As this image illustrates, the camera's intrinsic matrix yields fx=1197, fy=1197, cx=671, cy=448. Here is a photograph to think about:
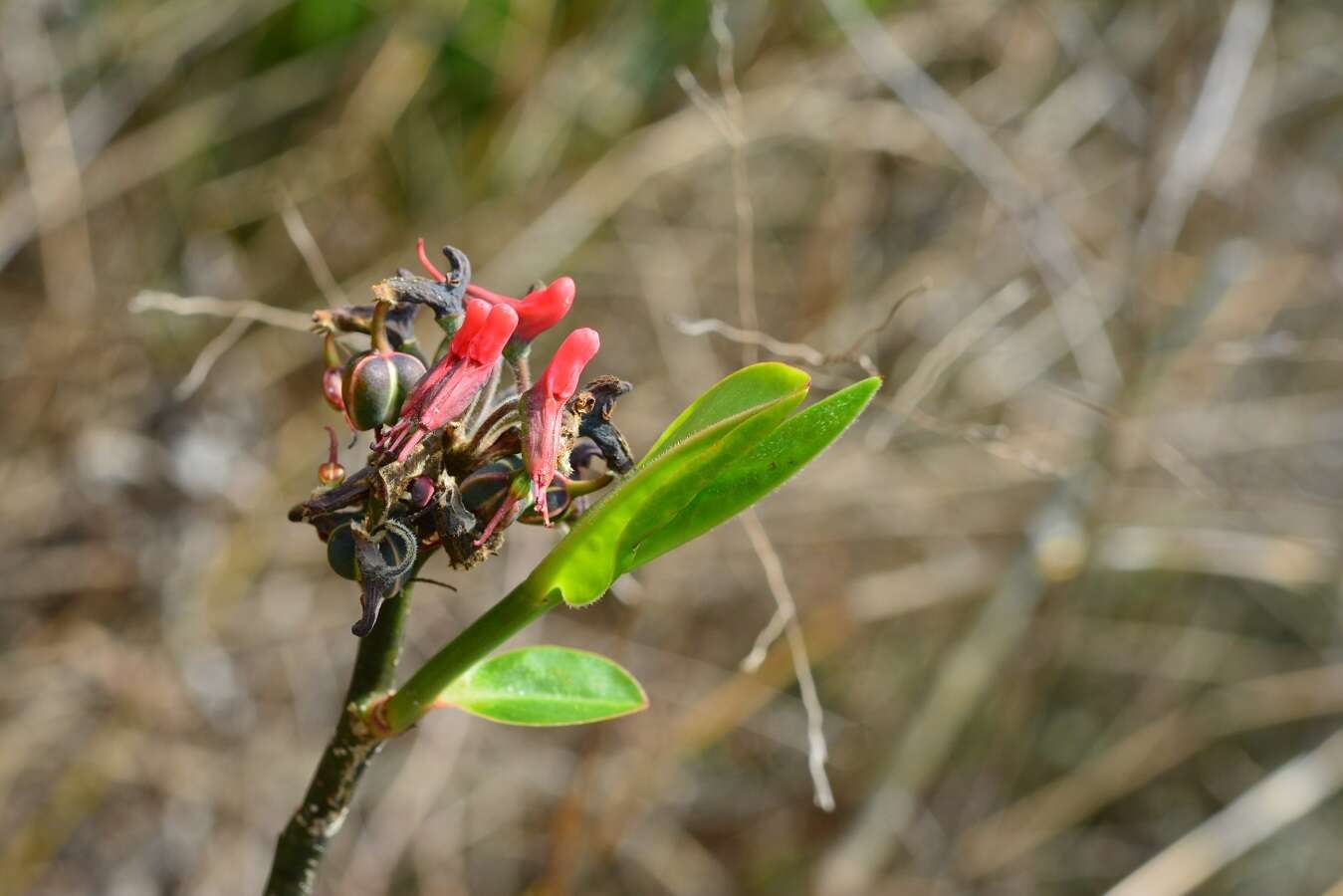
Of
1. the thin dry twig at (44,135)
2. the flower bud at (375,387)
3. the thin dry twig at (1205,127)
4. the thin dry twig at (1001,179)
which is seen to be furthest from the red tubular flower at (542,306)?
the thin dry twig at (44,135)

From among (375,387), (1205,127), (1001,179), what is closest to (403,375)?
(375,387)

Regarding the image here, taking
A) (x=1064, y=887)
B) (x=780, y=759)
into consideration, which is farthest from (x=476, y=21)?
(x=1064, y=887)

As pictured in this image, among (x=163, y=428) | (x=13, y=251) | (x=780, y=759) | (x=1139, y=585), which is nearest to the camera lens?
(x=163, y=428)

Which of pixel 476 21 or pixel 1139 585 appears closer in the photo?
pixel 476 21

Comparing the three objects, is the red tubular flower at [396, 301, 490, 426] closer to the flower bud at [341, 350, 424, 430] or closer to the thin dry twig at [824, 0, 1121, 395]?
the flower bud at [341, 350, 424, 430]

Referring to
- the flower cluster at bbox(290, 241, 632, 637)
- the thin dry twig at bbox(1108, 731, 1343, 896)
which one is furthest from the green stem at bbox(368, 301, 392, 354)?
the thin dry twig at bbox(1108, 731, 1343, 896)

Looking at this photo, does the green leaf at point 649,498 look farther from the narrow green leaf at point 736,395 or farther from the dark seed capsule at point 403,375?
the dark seed capsule at point 403,375

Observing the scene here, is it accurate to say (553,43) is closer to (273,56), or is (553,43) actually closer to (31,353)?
(273,56)

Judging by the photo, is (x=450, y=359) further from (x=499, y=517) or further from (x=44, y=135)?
(x=44, y=135)
